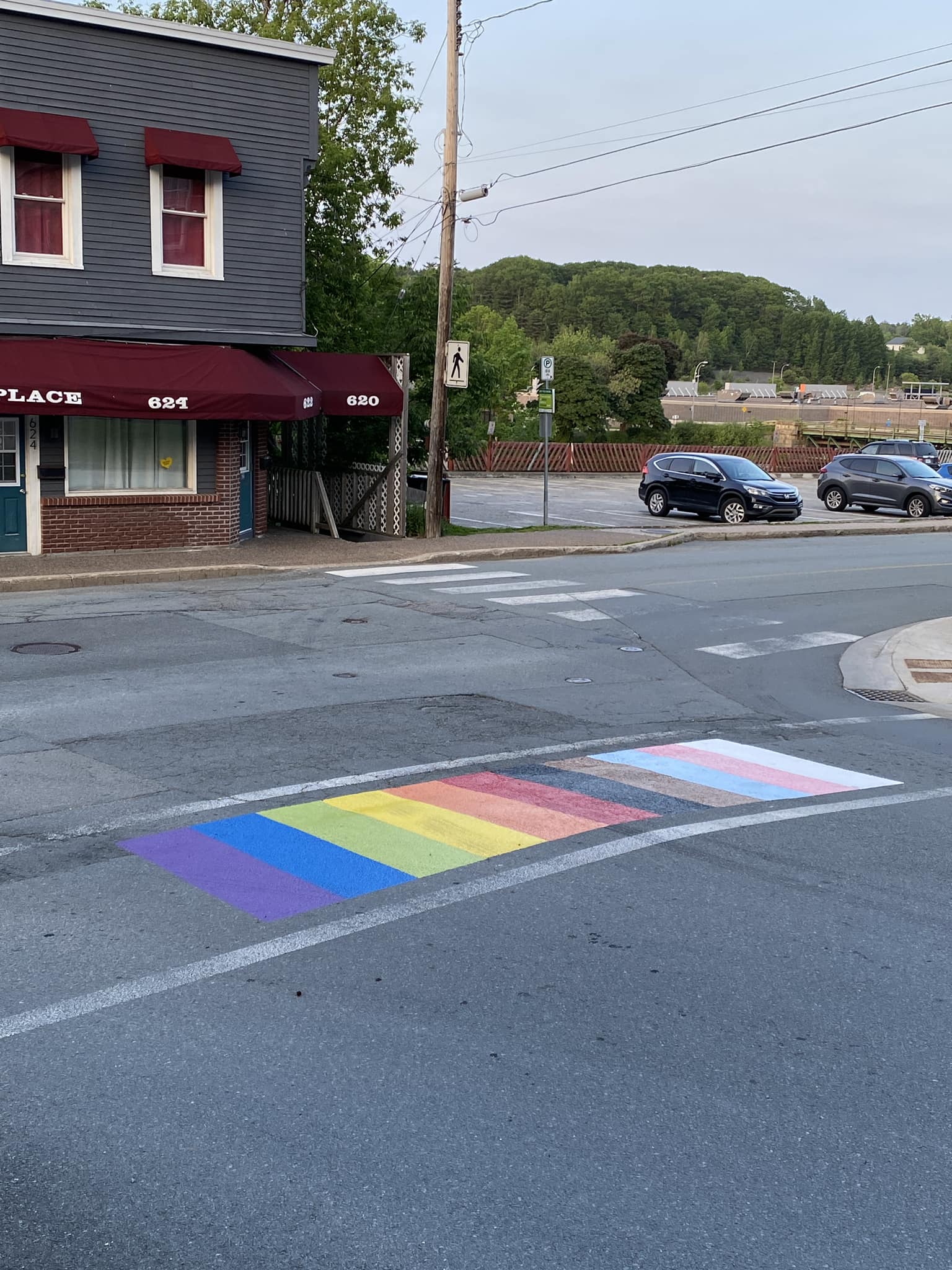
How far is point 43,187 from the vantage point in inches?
771

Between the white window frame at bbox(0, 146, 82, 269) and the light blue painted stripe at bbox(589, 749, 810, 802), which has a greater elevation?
the white window frame at bbox(0, 146, 82, 269)

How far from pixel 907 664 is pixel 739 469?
18087mm

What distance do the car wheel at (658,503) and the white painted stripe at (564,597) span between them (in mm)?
13818

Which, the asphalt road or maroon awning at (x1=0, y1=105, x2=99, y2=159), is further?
maroon awning at (x1=0, y1=105, x2=99, y2=159)

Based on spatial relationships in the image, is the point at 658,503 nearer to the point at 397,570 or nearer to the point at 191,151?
the point at 397,570

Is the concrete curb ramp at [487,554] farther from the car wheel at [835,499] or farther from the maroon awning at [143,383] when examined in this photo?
the car wheel at [835,499]

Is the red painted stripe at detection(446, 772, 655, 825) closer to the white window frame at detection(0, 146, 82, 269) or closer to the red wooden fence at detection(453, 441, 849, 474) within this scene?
the white window frame at detection(0, 146, 82, 269)

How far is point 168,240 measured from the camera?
20750 mm

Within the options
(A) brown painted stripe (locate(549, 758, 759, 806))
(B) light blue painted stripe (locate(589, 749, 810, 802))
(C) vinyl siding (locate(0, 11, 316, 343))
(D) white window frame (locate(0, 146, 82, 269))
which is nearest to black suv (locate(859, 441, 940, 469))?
(C) vinyl siding (locate(0, 11, 316, 343))

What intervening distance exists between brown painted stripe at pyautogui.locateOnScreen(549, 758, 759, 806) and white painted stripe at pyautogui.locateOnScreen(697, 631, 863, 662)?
5235mm

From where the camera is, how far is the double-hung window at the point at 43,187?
62.1 ft

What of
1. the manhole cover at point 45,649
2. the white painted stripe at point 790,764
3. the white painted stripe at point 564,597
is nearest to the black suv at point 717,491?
the white painted stripe at point 564,597

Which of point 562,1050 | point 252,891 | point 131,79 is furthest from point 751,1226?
point 131,79

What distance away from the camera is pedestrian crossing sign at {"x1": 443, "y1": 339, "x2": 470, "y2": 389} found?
78.7ft
